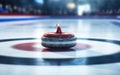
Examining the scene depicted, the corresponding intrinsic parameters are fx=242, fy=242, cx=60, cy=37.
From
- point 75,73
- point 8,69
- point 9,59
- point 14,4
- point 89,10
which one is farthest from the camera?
point 89,10

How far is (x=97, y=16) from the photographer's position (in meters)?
26.1

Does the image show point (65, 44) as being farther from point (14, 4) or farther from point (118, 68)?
point (14, 4)

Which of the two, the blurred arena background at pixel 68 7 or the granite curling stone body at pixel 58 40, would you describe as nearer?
the granite curling stone body at pixel 58 40

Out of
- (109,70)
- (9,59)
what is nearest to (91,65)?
(109,70)

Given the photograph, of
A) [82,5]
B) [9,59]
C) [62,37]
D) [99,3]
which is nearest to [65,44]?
[62,37]

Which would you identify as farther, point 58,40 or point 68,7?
point 68,7

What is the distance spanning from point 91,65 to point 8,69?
0.87m

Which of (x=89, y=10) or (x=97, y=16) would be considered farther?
(x=89, y=10)

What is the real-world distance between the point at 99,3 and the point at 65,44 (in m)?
26.7

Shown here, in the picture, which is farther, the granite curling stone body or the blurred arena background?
the blurred arena background

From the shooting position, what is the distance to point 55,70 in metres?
2.38

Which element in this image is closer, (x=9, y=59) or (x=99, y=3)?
(x=9, y=59)

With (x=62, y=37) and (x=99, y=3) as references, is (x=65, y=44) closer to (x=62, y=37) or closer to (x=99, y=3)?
(x=62, y=37)

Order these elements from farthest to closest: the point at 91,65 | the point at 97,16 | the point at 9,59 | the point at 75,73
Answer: the point at 97,16 → the point at 9,59 → the point at 91,65 → the point at 75,73
